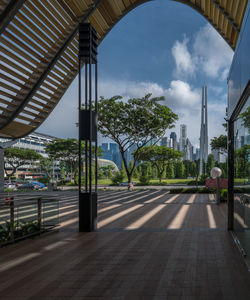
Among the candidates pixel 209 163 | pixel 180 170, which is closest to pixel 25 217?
pixel 209 163

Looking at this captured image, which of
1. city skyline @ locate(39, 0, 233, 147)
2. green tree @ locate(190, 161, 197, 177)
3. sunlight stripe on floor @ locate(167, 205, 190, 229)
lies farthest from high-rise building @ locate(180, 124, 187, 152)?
sunlight stripe on floor @ locate(167, 205, 190, 229)

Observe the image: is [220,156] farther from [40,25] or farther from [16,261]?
[16,261]

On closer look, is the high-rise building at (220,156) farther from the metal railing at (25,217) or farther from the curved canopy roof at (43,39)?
the metal railing at (25,217)

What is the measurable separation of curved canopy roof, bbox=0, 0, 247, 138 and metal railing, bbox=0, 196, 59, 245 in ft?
20.3

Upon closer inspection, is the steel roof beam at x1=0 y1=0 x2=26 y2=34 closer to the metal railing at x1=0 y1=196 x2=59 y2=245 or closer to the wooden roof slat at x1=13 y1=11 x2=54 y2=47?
the wooden roof slat at x1=13 y1=11 x2=54 y2=47

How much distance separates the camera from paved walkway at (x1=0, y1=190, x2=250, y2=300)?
142 inches

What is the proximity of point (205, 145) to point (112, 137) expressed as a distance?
29273 millimetres

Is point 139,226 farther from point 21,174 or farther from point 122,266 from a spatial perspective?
point 21,174

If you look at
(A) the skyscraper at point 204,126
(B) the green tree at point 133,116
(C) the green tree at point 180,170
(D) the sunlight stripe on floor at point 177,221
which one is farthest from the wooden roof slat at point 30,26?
(C) the green tree at point 180,170

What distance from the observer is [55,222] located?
307 inches

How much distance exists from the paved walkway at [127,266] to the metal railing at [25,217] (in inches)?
11.4

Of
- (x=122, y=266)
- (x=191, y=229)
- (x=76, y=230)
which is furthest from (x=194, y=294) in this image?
(x=76, y=230)

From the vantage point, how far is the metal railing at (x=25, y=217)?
6.17 meters

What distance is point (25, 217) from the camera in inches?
264
